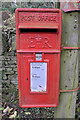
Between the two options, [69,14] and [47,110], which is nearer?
[69,14]

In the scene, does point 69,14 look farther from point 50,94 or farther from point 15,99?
point 15,99

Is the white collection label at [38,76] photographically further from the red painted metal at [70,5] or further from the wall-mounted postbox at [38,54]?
the red painted metal at [70,5]

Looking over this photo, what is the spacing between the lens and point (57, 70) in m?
1.78

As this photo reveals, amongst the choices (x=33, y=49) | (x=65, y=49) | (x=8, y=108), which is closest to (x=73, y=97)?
(x=65, y=49)

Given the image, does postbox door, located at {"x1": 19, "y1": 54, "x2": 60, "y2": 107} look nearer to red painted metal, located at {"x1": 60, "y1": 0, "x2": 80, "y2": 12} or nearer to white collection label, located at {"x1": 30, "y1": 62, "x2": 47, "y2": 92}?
white collection label, located at {"x1": 30, "y1": 62, "x2": 47, "y2": 92}

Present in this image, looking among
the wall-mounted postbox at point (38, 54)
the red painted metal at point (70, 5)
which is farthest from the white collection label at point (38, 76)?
the red painted metal at point (70, 5)

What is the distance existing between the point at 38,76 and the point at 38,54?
10.6 inches

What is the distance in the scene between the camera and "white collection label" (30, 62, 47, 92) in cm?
177

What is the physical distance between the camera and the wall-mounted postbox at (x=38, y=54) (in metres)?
1.65

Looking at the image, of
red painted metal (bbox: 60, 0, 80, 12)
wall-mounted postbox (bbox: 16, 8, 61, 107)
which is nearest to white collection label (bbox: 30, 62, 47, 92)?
wall-mounted postbox (bbox: 16, 8, 61, 107)

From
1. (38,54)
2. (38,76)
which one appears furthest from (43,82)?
(38,54)

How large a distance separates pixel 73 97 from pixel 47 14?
98cm

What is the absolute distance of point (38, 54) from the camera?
172 cm

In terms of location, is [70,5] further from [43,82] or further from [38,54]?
[43,82]
